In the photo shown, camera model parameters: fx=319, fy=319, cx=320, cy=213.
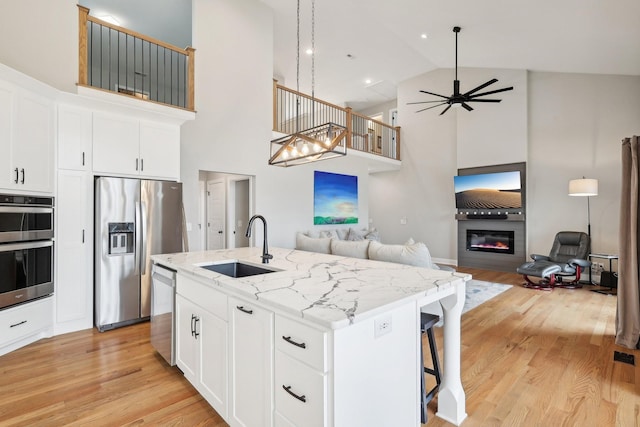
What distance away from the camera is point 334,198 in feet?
24.1

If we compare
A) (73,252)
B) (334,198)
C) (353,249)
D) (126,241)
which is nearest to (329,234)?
(334,198)

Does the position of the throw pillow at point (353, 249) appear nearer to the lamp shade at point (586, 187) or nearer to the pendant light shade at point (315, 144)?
the pendant light shade at point (315, 144)

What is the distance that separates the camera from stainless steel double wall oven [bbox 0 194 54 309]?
2832 mm

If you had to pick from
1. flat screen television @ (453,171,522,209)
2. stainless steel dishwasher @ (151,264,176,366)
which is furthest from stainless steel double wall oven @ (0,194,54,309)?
flat screen television @ (453,171,522,209)

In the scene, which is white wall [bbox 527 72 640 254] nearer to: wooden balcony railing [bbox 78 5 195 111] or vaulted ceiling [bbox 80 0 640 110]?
vaulted ceiling [bbox 80 0 640 110]

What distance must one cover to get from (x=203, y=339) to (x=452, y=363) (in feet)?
5.19

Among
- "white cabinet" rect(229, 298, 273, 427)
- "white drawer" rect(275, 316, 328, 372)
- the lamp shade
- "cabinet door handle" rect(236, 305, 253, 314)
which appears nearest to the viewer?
"white drawer" rect(275, 316, 328, 372)

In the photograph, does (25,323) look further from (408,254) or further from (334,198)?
(334,198)

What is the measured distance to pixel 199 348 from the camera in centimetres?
211

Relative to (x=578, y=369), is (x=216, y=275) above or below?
above

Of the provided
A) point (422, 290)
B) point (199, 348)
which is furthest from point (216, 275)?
point (422, 290)

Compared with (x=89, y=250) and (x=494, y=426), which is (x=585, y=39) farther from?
(x=89, y=250)

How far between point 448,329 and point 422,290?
505mm

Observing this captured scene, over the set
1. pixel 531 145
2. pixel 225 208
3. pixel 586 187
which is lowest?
pixel 225 208
